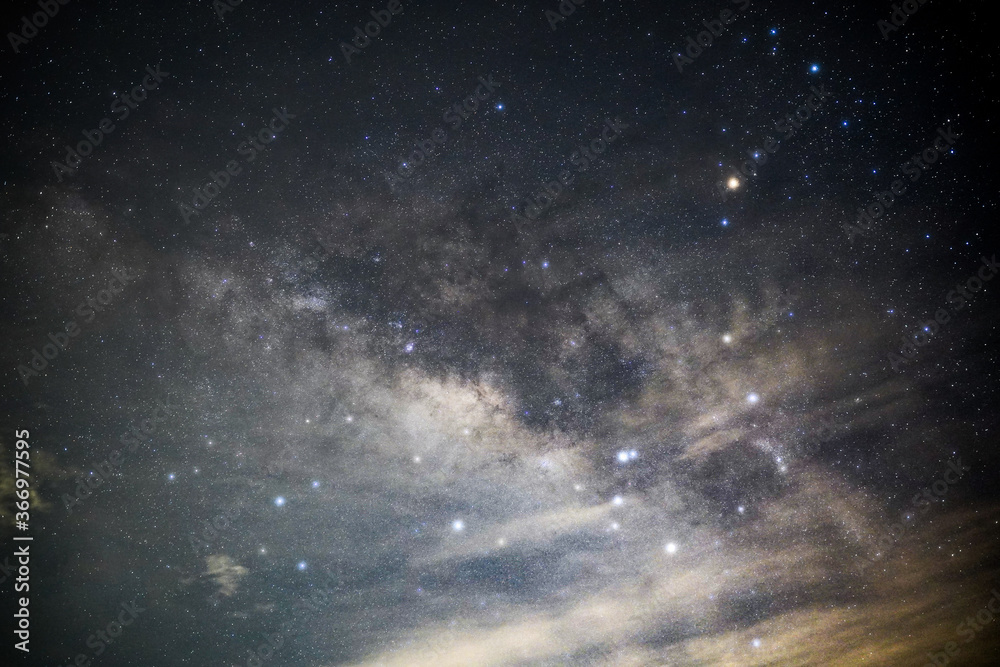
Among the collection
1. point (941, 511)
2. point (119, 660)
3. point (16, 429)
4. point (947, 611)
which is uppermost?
point (16, 429)

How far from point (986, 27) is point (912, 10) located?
1.24 m

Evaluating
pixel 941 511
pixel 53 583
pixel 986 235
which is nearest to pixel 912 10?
pixel 986 235

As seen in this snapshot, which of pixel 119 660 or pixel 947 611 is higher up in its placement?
pixel 119 660

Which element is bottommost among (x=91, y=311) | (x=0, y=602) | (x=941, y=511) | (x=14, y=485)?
(x=941, y=511)

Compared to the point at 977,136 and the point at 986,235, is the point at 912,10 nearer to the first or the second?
the point at 977,136

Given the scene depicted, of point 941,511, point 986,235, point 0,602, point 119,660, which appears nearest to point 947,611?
point 941,511

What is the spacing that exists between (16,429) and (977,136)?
20160 millimetres

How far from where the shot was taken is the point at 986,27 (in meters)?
6.91

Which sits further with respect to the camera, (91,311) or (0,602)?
(0,602)

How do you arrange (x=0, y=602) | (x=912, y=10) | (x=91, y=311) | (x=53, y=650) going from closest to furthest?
(x=912, y=10)
(x=91, y=311)
(x=0, y=602)
(x=53, y=650)

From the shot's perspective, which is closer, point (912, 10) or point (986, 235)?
point (912, 10)

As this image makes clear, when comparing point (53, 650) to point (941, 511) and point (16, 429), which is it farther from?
point (941, 511)

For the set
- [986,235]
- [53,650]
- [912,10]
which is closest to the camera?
[912,10]

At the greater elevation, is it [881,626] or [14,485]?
[14,485]
